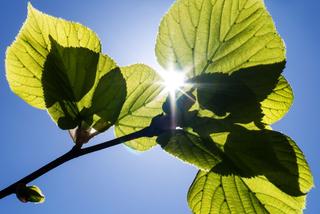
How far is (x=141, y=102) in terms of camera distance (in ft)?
3.87

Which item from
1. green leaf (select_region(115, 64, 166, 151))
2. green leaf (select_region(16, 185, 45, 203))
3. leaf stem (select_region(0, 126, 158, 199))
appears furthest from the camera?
green leaf (select_region(115, 64, 166, 151))

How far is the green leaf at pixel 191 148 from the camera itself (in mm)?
1062

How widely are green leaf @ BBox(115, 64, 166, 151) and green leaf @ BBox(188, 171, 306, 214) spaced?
22 centimetres

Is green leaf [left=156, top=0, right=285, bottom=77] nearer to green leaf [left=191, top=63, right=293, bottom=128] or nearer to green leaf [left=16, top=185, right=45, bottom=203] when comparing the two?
green leaf [left=191, top=63, right=293, bottom=128]

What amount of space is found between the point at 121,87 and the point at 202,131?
25cm

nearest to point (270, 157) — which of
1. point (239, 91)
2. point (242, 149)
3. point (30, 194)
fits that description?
point (242, 149)

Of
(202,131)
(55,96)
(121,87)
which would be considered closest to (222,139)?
(202,131)

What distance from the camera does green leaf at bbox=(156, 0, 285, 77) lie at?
1133 millimetres

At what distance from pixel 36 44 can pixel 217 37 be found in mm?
520

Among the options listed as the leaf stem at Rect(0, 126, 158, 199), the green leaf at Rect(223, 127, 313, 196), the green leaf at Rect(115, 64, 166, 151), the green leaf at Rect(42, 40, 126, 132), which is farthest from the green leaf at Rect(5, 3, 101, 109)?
the green leaf at Rect(223, 127, 313, 196)

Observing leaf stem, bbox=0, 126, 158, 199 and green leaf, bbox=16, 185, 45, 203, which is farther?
green leaf, bbox=16, 185, 45, 203

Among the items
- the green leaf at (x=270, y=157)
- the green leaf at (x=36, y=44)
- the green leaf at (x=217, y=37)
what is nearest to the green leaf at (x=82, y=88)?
the green leaf at (x=36, y=44)

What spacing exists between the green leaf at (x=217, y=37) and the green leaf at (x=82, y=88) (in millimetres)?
165

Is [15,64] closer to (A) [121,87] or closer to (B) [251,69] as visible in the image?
(A) [121,87]
